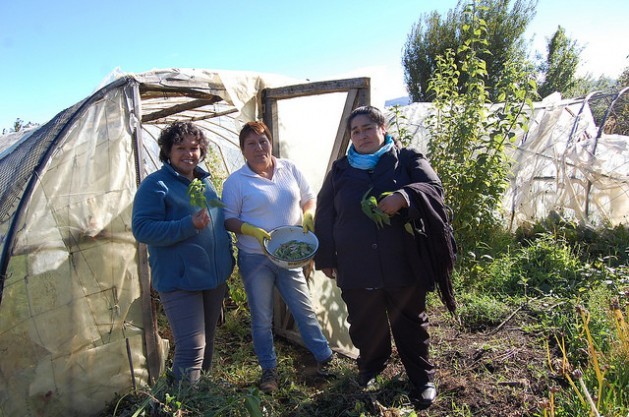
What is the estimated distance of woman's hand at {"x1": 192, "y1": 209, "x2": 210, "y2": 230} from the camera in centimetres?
245

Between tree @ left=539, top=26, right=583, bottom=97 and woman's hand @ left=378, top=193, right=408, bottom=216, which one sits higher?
tree @ left=539, top=26, right=583, bottom=97

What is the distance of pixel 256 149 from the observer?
2.88m

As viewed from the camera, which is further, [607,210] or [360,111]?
[607,210]

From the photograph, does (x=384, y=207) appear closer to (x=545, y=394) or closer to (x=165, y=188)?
(x=165, y=188)

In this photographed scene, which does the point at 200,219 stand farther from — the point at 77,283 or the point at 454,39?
the point at 454,39

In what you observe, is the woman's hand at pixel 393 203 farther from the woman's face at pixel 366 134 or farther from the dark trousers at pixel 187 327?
the dark trousers at pixel 187 327

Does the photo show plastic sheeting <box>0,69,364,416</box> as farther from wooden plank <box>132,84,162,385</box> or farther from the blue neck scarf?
the blue neck scarf

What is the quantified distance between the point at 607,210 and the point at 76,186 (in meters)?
6.68

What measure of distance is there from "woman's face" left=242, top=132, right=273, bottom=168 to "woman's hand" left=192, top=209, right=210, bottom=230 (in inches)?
23.1

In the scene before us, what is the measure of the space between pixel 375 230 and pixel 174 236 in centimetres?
115

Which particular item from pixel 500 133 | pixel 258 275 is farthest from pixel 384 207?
pixel 500 133

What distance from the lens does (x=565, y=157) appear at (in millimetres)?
6492

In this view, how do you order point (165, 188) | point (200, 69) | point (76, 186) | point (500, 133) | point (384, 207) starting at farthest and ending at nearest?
point (500, 133), point (200, 69), point (76, 186), point (165, 188), point (384, 207)

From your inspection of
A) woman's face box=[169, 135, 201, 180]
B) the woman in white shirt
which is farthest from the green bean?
woman's face box=[169, 135, 201, 180]
